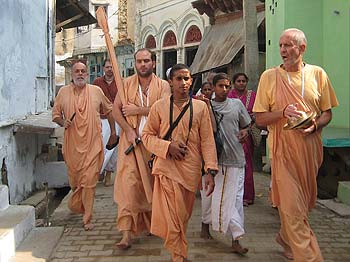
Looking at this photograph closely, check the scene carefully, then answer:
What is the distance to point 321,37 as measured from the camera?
28.3 feet

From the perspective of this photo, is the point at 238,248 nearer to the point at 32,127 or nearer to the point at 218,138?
the point at 218,138

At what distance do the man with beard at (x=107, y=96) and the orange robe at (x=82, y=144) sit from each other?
1.71 m

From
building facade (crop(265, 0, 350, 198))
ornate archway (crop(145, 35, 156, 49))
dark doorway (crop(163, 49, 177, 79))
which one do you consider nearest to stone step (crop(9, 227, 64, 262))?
building facade (crop(265, 0, 350, 198))

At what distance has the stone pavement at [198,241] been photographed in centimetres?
441

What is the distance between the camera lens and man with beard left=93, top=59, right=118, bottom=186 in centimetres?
756

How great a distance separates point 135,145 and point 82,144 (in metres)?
1.08

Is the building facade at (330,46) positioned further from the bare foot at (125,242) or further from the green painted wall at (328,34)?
the bare foot at (125,242)

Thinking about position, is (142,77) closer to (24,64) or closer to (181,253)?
(181,253)

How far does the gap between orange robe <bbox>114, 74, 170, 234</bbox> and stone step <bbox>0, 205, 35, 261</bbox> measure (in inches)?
38.0

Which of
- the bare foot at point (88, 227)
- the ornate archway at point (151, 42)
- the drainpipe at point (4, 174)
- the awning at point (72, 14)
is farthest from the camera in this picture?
the ornate archway at point (151, 42)

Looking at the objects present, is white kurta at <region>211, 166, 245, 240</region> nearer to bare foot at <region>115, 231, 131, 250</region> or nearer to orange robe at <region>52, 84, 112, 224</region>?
bare foot at <region>115, 231, 131, 250</region>

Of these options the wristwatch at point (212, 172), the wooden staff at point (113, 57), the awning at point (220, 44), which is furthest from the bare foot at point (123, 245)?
the awning at point (220, 44)

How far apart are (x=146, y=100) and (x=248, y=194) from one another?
7.85 ft

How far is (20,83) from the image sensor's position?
24.6 ft
